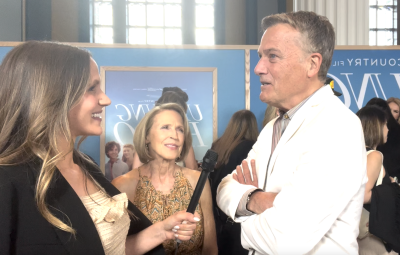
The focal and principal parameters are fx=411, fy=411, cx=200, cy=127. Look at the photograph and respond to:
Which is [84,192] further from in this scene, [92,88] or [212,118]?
[212,118]

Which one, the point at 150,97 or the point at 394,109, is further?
the point at 394,109

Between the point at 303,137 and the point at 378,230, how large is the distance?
115 centimetres

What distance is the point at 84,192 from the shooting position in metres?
1.67

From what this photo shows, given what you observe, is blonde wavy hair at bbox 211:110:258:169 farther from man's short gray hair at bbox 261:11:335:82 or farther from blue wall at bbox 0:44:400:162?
man's short gray hair at bbox 261:11:335:82

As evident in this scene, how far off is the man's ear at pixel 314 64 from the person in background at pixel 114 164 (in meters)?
2.48

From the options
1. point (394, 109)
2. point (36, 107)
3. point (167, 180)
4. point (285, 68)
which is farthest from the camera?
point (394, 109)

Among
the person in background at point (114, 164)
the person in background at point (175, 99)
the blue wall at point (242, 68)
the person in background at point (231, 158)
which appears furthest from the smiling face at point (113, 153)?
the person in background at point (231, 158)

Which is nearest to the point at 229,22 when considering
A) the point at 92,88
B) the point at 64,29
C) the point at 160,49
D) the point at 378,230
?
the point at 64,29

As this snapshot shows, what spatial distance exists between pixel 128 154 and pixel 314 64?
8.08 feet

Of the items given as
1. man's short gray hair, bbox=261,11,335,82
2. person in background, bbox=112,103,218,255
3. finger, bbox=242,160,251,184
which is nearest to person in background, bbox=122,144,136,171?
person in background, bbox=112,103,218,255

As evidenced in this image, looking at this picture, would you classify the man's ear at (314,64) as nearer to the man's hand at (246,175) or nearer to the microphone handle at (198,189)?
the man's hand at (246,175)

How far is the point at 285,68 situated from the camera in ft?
6.17

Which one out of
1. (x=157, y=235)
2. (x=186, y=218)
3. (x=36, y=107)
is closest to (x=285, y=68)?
(x=186, y=218)

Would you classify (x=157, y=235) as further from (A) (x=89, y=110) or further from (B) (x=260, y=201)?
(A) (x=89, y=110)
